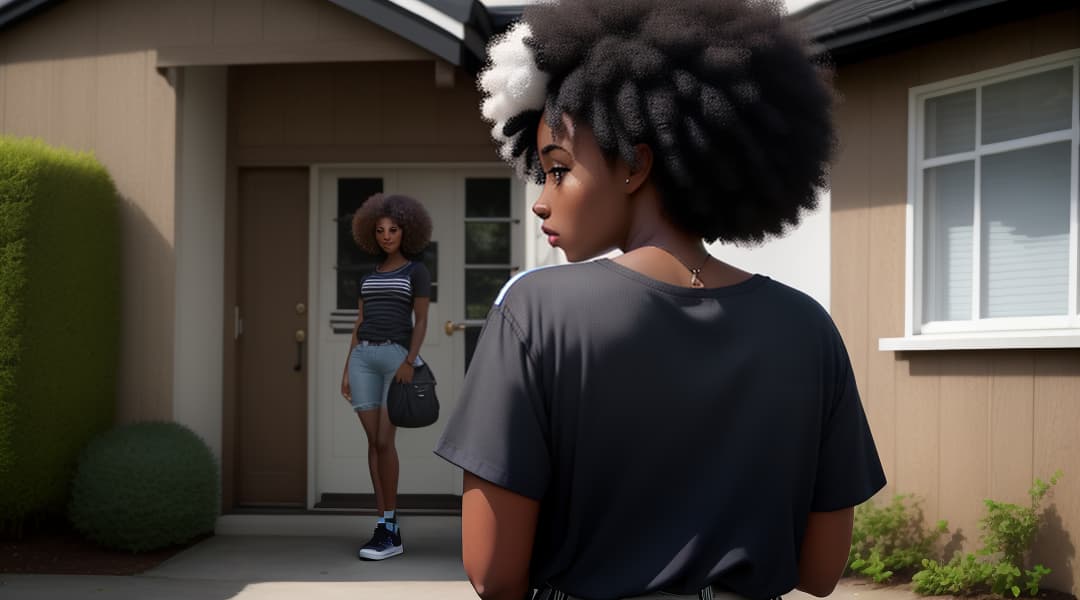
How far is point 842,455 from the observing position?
5.19 feet

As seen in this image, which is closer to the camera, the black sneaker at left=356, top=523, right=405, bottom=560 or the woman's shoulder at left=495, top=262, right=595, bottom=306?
the woman's shoulder at left=495, top=262, right=595, bottom=306

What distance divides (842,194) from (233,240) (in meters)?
4.05

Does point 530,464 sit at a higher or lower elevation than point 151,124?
lower

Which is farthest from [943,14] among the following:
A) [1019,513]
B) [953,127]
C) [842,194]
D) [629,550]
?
[629,550]

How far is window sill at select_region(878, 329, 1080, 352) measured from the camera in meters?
5.28

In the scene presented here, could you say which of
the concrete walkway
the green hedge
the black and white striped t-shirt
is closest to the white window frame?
the concrete walkway

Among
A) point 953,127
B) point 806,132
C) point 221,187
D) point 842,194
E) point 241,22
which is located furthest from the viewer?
point 221,187

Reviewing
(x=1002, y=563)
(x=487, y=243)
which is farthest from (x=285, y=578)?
(x=1002, y=563)

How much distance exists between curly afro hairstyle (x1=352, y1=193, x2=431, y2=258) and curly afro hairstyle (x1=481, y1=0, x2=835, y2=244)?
16.5ft

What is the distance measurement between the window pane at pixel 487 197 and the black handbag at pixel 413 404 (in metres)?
2.09

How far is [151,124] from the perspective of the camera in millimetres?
7219

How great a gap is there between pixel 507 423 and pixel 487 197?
22.6 feet

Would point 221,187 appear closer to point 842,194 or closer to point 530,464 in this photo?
point 842,194

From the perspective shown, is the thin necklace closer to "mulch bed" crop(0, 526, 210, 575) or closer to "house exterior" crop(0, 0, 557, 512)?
"mulch bed" crop(0, 526, 210, 575)
